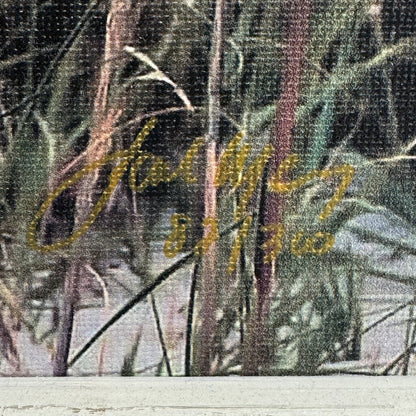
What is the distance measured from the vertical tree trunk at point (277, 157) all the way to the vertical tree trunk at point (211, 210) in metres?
0.14

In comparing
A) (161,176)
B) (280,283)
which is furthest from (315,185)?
(161,176)

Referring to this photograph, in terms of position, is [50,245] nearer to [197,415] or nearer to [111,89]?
[111,89]

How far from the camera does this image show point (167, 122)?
2283mm

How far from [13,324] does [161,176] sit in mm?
691

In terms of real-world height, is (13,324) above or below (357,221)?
below

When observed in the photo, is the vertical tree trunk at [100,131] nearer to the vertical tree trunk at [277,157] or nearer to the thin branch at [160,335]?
the thin branch at [160,335]

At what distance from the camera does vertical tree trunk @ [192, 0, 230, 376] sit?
89.4 inches

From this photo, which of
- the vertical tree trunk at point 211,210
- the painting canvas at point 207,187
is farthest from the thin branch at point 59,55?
the vertical tree trunk at point 211,210

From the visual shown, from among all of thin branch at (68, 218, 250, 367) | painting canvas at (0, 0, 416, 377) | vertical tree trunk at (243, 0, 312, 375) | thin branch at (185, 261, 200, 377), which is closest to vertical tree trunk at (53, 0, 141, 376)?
painting canvas at (0, 0, 416, 377)
